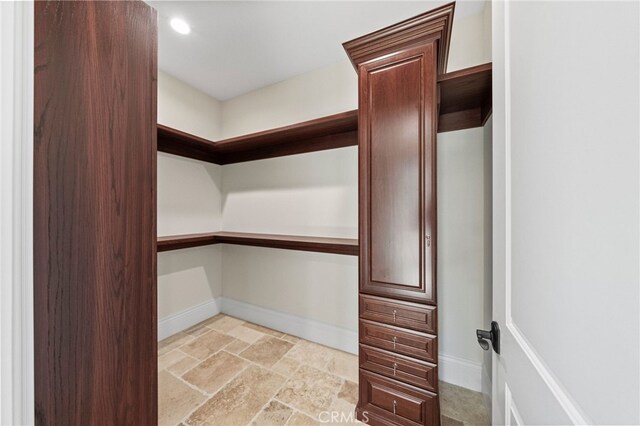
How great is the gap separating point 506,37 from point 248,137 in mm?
1949

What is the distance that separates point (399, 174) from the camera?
1322mm

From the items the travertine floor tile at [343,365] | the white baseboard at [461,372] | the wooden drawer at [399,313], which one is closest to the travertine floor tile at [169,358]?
the travertine floor tile at [343,365]

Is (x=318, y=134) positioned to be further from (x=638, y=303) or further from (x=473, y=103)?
(x=638, y=303)

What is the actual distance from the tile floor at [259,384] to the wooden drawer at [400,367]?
393mm

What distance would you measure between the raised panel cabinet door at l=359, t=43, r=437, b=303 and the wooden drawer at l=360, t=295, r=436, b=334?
0.05m

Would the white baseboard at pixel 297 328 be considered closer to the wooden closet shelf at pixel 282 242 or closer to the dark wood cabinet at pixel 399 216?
the dark wood cabinet at pixel 399 216

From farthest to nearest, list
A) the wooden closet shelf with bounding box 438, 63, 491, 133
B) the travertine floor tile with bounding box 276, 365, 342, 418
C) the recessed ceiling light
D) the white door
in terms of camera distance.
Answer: the recessed ceiling light, the travertine floor tile with bounding box 276, 365, 342, 418, the wooden closet shelf with bounding box 438, 63, 491, 133, the white door

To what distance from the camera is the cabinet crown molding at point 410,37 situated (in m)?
1.19

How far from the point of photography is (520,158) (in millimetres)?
617

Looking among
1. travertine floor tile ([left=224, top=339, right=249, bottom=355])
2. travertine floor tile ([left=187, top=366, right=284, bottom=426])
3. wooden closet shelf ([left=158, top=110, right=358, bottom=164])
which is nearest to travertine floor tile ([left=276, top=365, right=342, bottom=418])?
travertine floor tile ([left=187, top=366, right=284, bottom=426])

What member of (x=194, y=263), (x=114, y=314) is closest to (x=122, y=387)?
(x=114, y=314)

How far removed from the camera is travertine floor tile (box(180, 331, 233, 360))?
2.14 meters

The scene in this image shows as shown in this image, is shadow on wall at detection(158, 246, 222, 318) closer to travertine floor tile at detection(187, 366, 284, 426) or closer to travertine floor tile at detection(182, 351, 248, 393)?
travertine floor tile at detection(182, 351, 248, 393)

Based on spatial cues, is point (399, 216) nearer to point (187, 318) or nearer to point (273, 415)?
point (273, 415)
